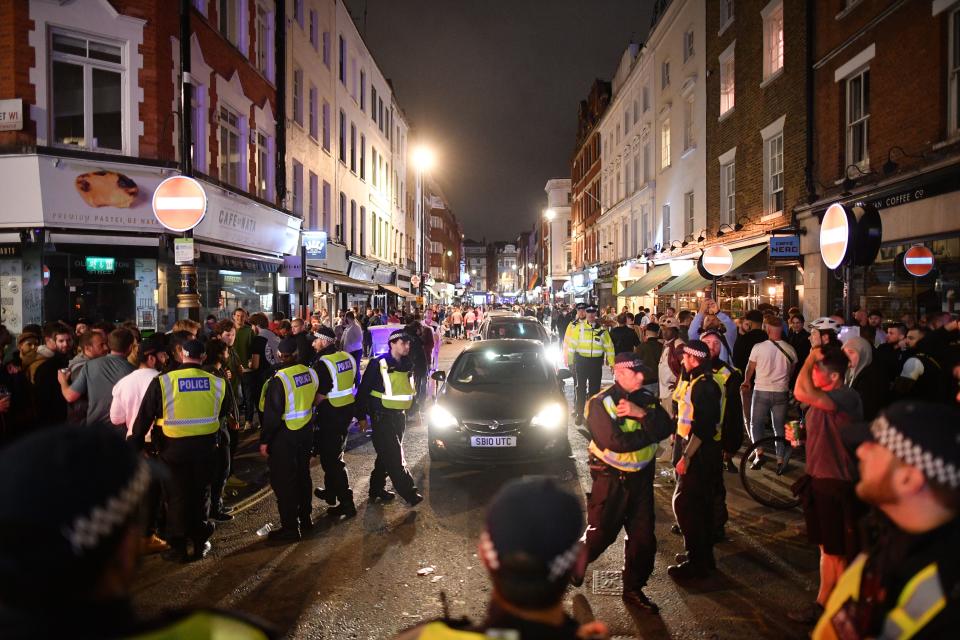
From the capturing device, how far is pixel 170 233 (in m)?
13.2

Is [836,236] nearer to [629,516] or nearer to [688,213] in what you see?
[629,516]

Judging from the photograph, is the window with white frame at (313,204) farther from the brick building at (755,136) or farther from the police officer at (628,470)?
the police officer at (628,470)

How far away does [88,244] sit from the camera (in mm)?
12523

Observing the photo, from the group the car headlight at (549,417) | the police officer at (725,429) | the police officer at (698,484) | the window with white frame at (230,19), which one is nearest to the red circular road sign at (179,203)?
the car headlight at (549,417)

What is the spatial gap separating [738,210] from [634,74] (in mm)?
14596

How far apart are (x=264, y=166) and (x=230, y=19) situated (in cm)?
418

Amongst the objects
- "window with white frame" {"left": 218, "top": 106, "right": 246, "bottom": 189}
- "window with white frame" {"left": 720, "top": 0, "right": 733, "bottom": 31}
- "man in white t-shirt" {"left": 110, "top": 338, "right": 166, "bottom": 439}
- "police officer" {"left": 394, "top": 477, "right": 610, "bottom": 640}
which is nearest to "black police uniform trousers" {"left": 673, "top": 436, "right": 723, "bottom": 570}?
"police officer" {"left": 394, "top": 477, "right": 610, "bottom": 640}

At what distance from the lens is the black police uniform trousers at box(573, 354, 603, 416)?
11.3 m

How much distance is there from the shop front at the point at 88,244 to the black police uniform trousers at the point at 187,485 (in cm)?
827

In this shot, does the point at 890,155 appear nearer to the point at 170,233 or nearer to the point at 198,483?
the point at 198,483

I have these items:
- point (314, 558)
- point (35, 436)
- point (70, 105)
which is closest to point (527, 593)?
point (35, 436)

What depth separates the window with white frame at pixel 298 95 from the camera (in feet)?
71.1

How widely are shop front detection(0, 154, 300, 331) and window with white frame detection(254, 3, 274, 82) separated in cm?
622

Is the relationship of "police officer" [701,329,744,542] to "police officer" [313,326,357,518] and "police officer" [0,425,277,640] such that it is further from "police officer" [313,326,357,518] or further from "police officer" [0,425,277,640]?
"police officer" [0,425,277,640]
